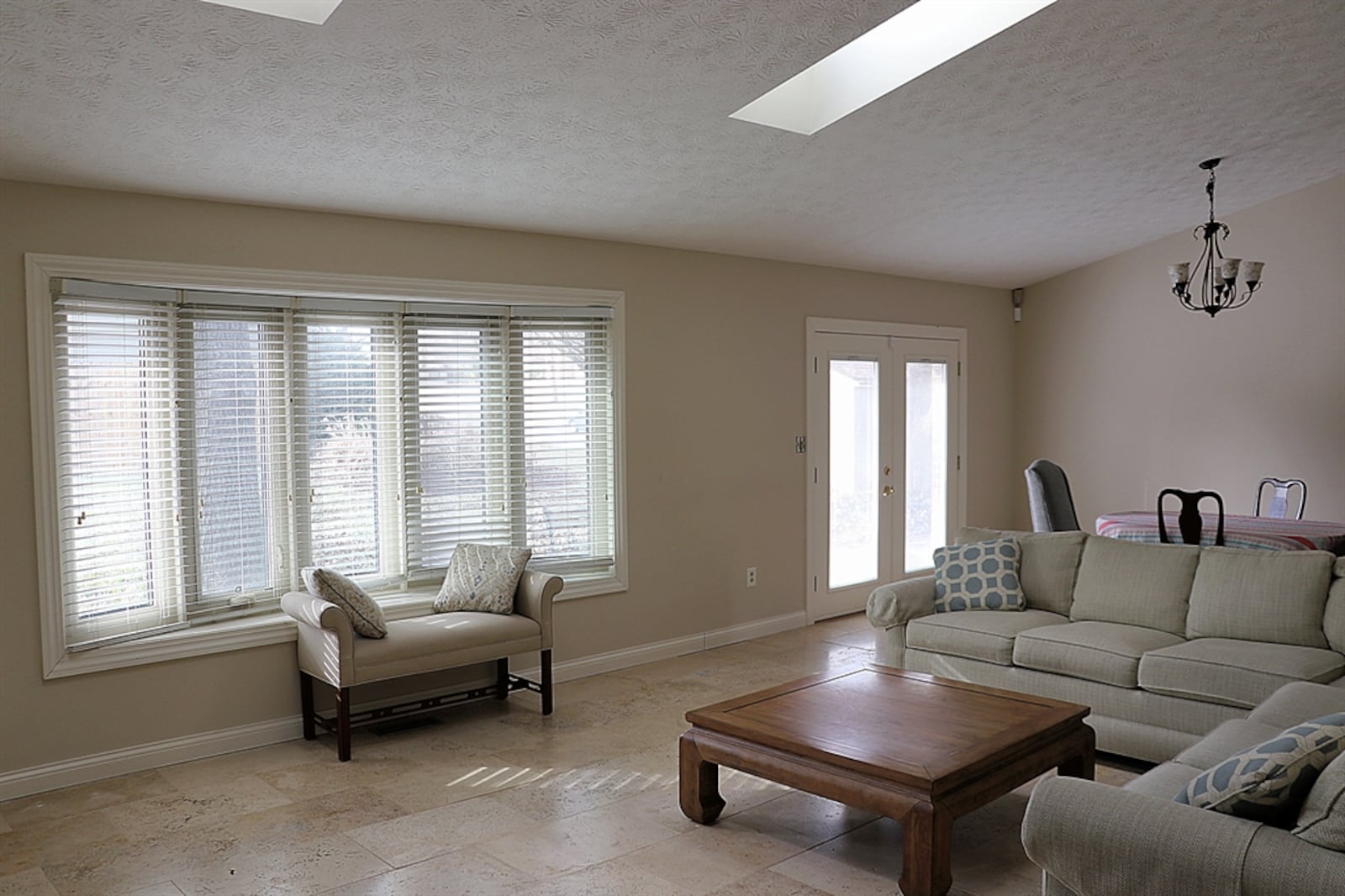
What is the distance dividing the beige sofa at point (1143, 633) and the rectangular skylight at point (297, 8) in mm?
3271

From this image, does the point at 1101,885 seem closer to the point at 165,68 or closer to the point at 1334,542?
the point at 165,68

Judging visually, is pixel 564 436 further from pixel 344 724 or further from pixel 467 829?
pixel 467 829

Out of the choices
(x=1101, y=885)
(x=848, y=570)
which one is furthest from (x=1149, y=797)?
(x=848, y=570)

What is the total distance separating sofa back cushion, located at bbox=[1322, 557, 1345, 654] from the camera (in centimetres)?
371

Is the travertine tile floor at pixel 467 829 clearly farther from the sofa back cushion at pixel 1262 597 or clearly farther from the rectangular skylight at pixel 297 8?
the rectangular skylight at pixel 297 8

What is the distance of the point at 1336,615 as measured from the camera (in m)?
3.75

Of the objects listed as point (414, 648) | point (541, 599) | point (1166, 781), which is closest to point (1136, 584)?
point (1166, 781)

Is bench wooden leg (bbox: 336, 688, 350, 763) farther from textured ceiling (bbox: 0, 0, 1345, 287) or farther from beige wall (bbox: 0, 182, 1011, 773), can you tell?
textured ceiling (bbox: 0, 0, 1345, 287)

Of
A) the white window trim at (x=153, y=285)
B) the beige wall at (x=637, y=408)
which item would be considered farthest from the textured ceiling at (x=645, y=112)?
the white window trim at (x=153, y=285)

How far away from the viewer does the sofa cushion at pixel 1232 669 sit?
3.52m

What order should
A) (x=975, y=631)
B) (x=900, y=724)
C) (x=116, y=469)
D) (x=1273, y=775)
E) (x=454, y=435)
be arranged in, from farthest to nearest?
(x=454, y=435), (x=975, y=631), (x=116, y=469), (x=900, y=724), (x=1273, y=775)

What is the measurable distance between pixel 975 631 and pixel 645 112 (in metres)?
2.55

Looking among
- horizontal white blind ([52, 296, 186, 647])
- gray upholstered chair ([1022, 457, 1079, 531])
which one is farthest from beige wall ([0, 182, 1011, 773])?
gray upholstered chair ([1022, 457, 1079, 531])

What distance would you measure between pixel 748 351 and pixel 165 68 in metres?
3.70
